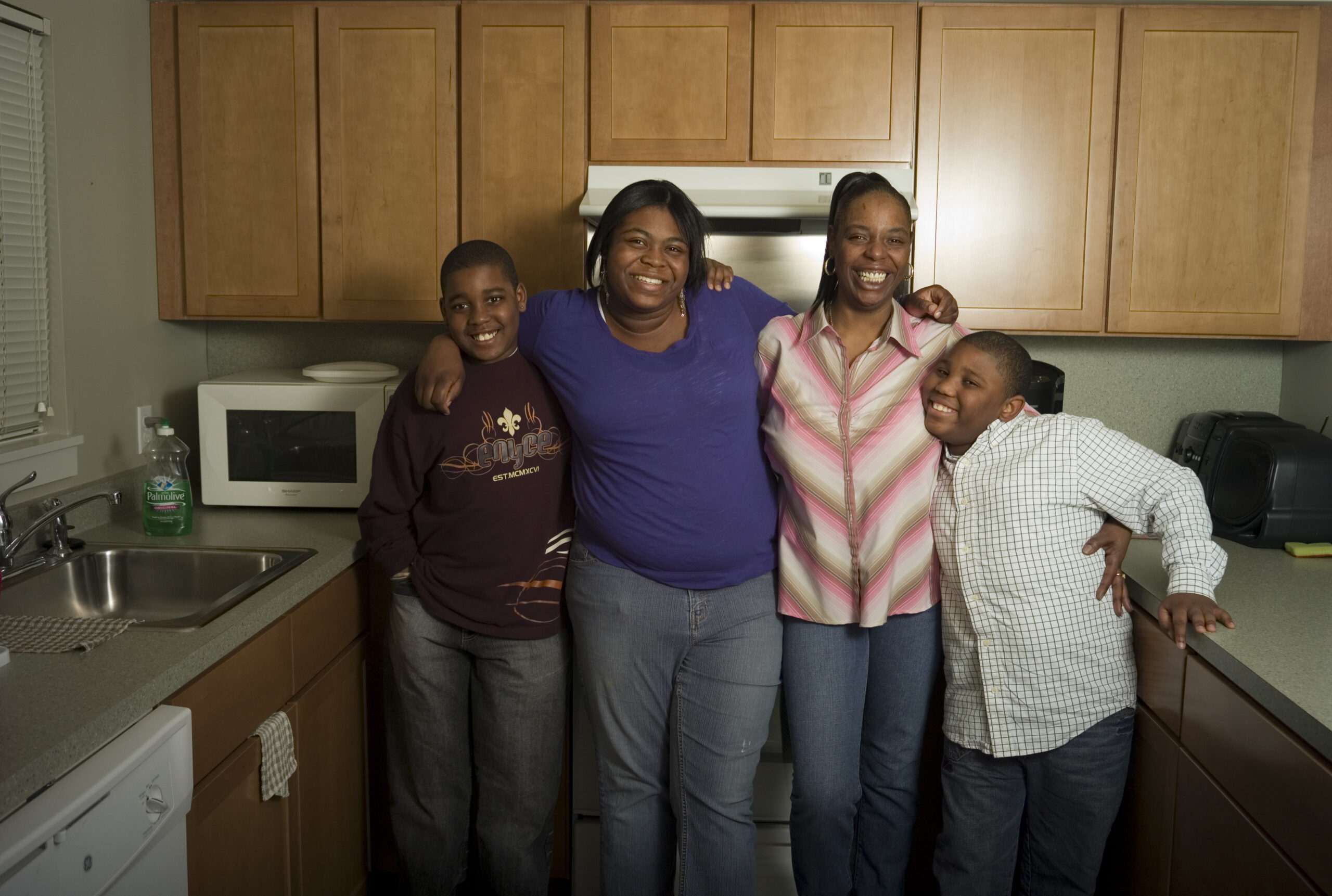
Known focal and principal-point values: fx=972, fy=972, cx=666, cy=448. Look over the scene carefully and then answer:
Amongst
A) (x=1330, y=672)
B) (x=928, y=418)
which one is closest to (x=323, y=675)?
(x=928, y=418)

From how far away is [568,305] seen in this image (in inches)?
64.7

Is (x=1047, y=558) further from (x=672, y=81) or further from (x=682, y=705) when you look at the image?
(x=672, y=81)

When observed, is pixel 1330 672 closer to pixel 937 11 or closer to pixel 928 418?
pixel 928 418

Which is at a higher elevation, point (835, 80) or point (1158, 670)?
point (835, 80)

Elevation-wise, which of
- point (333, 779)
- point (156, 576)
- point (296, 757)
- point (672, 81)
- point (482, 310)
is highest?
point (672, 81)

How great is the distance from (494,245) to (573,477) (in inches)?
16.2

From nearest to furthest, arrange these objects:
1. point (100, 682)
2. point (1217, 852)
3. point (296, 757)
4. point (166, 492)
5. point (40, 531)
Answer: point (100, 682)
point (1217, 852)
point (296, 757)
point (40, 531)
point (166, 492)

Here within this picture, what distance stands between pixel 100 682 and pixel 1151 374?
2359 mm

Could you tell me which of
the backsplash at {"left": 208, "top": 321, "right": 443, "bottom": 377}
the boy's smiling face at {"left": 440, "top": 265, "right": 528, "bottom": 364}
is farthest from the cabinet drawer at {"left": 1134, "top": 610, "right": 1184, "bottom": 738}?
the backsplash at {"left": 208, "top": 321, "right": 443, "bottom": 377}

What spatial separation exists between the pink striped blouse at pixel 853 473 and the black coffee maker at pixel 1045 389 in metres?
0.65

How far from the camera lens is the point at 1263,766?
4.19 ft

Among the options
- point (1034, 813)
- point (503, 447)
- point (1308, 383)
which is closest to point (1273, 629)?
point (1034, 813)

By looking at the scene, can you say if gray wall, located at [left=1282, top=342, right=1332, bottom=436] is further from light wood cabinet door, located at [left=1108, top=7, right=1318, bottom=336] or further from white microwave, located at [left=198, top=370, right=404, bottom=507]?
white microwave, located at [left=198, top=370, right=404, bottom=507]

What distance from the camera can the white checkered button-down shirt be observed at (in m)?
1.52
